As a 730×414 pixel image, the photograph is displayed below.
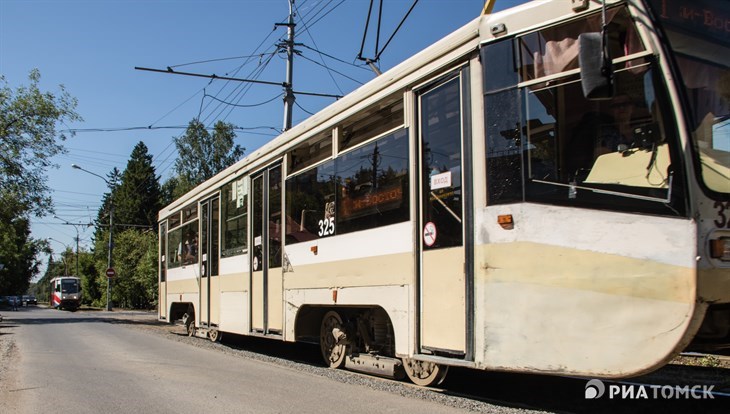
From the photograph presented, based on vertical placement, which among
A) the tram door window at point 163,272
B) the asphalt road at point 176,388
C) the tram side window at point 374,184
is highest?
the tram side window at point 374,184

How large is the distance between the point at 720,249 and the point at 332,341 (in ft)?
16.2

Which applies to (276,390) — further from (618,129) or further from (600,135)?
(618,129)

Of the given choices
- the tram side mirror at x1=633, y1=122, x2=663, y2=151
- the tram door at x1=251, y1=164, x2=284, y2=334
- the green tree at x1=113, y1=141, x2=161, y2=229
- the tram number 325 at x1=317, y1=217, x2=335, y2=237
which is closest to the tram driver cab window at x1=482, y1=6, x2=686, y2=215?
the tram side mirror at x1=633, y1=122, x2=663, y2=151

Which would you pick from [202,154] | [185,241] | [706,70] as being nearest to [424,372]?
[706,70]

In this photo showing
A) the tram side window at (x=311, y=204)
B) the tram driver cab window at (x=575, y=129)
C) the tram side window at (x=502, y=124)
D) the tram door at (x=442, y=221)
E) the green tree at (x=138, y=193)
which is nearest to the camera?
the tram driver cab window at (x=575, y=129)

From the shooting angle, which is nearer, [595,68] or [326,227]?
[595,68]

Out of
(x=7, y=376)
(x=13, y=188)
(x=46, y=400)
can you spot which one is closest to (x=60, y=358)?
(x=7, y=376)

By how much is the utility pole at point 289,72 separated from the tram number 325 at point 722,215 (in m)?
14.0

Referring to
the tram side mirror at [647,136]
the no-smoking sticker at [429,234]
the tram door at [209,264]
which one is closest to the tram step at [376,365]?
the no-smoking sticker at [429,234]

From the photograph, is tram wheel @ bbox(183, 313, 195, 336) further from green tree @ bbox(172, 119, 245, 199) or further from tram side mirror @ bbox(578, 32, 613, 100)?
green tree @ bbox(172, 119, 245, 199)

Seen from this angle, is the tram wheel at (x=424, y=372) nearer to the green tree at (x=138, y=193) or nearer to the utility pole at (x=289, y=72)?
the utility pole at (x=289, y=72)

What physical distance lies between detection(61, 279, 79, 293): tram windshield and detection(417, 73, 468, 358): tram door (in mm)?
47085

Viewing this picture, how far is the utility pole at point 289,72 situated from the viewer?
17.3m

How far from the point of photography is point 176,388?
6844 millimetres
